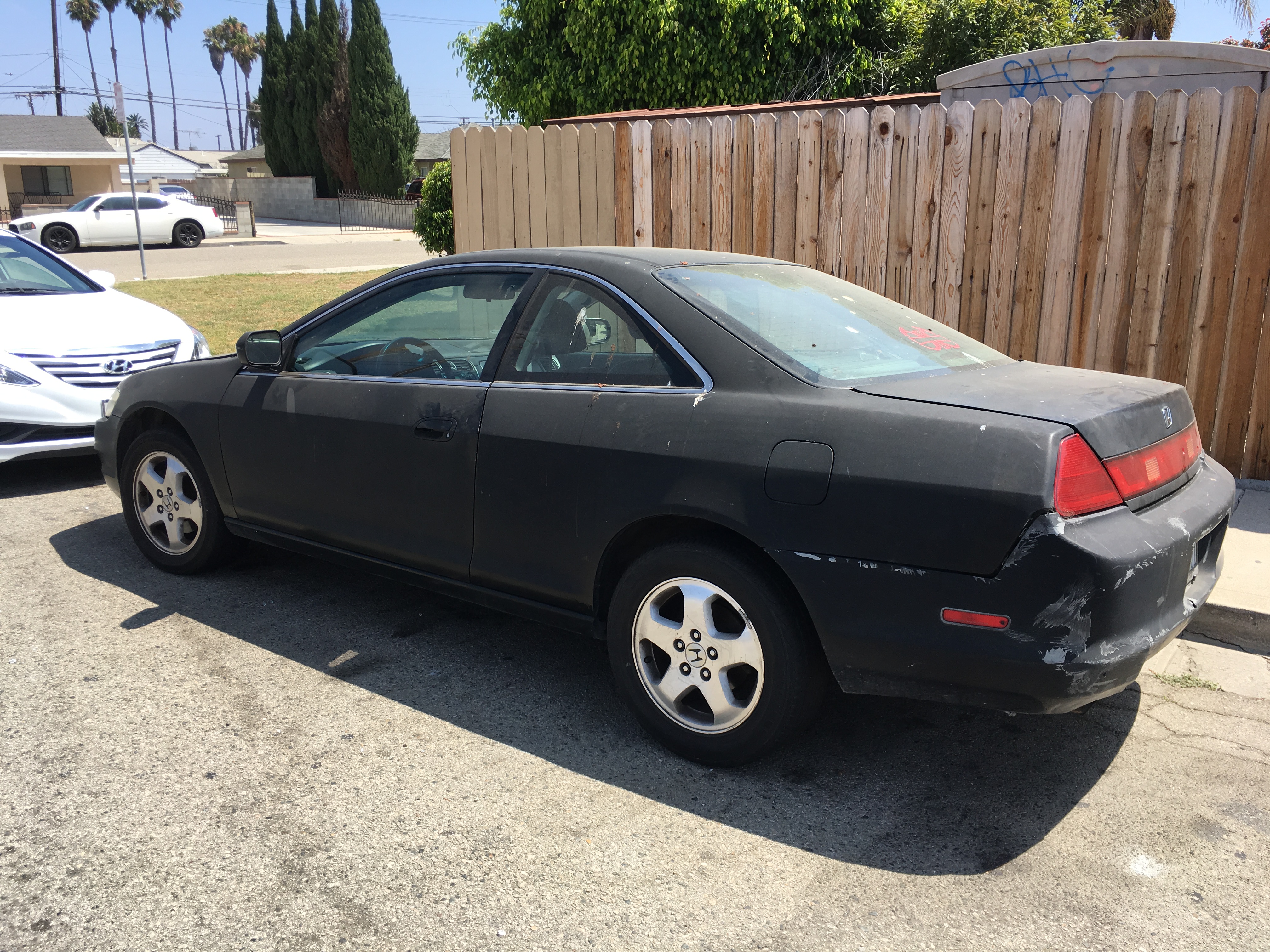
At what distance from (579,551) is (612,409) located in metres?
0.48

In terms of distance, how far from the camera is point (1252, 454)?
5.72m

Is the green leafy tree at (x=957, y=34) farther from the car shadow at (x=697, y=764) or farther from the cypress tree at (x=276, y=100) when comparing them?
the cypress tree at (x=276, y=100)

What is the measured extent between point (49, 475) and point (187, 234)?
2736cm

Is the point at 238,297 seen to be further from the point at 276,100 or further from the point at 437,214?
the point at 276,100

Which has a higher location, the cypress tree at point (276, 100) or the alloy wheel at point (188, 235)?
the cypress tree at point (276, 100)

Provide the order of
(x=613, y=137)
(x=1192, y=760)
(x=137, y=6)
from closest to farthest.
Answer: (x=1192, y=760) < (x=613, y=137) < (x=137, y=6)

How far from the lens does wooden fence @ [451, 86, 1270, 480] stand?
217 inches

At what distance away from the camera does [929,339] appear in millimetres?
3660

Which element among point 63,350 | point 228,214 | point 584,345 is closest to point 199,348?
point 63,350

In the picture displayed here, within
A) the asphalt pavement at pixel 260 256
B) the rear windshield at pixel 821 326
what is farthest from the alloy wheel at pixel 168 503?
the asphalt pavement at pixel 260 256

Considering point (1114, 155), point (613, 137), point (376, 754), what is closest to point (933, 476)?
point (376, 754)

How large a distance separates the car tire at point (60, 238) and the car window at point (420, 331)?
2869cm

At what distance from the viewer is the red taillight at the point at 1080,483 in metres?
2.60

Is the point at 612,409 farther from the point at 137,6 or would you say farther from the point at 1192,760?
the point at 137,6
